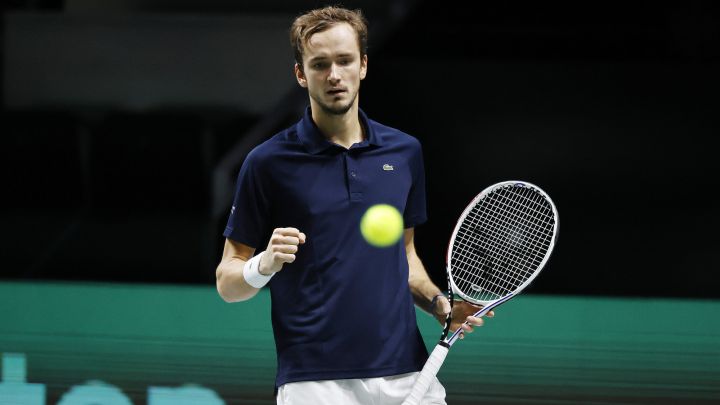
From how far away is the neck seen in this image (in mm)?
2117

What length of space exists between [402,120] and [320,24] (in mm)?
4709

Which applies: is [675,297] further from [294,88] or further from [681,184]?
[294,88]

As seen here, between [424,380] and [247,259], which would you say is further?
[247,259]

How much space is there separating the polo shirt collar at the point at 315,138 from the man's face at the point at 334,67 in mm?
57

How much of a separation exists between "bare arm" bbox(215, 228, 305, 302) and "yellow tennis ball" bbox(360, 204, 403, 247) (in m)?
0.14

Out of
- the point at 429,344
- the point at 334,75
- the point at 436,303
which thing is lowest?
the point at 429,344

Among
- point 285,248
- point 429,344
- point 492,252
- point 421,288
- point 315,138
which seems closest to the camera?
point 285,248

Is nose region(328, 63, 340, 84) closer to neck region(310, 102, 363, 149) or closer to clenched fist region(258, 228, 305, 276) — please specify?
neck region(310, 102, 363, 149)

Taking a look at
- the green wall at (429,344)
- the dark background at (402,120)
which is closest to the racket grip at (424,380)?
the green wall at (429,344)

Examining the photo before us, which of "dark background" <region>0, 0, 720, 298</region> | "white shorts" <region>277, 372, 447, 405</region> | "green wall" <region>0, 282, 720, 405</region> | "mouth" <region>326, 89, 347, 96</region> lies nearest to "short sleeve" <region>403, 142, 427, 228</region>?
"mouth" <region>326, 89, 347, 96</region>

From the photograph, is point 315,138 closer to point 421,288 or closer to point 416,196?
point 416,196

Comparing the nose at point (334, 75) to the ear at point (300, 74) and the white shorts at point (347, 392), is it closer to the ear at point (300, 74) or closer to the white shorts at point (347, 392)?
the ear at point (300, 74)

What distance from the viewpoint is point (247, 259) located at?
2154 mm

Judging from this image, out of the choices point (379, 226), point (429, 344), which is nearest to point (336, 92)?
point (379, 226)
